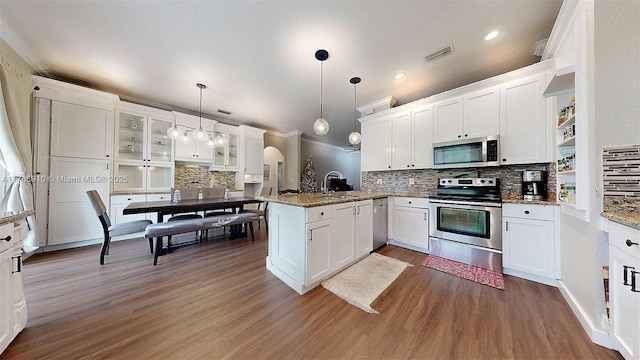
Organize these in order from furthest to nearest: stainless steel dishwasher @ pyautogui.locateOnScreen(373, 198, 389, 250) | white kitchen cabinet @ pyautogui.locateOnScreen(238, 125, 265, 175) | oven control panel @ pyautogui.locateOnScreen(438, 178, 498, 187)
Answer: white kitchen cabinet @ pyautogui.locateOnScreen(238, 125, 265, 175) < stainless steel dishwasher @ pyautogui.locateOnScreen(373, 198, 389, 250) < oven control panel @ pyautogui.locateOnScreen(438, 178, 498, 187)

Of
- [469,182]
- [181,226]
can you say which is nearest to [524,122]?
[469,182]

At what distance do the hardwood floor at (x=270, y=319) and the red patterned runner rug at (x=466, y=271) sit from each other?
0.34ft

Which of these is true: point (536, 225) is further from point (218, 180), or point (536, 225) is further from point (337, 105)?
point (218, 180)

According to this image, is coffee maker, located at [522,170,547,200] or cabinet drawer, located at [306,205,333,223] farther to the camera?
coffee maker, located at [522,170,547,200]

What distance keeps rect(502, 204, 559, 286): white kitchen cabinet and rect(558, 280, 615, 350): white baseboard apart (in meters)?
0.36

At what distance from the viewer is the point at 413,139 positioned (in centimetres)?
328

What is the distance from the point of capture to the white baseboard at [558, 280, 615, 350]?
4.08 feet

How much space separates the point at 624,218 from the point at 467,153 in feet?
6.03

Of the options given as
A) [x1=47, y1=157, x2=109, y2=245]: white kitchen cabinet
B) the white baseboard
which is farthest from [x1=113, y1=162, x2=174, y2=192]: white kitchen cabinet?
the white baseboard

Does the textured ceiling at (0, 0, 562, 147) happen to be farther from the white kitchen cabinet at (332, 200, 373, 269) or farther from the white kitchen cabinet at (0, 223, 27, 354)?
the white kitchen cabinet at (0, 223, 27, 354)

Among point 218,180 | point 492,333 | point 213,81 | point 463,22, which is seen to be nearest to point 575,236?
point 492,333

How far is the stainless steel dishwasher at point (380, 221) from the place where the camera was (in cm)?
292

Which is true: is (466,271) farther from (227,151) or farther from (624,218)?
(227,151)

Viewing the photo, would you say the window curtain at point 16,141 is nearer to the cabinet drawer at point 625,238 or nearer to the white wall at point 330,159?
the cabinet drawer at point 625,238
